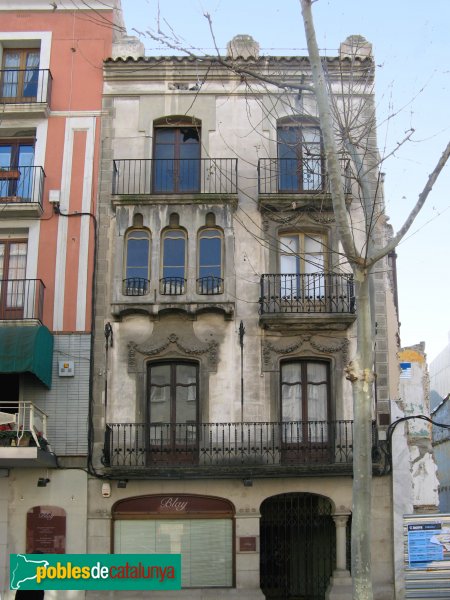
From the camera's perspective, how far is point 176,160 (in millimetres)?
22734

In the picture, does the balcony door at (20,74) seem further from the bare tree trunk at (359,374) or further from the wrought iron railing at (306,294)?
the bare tree trunk at (359,374)

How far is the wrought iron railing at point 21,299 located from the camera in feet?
69.9

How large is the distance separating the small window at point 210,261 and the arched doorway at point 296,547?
5.48 meters

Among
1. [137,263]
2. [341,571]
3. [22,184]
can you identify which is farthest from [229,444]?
[22,184]

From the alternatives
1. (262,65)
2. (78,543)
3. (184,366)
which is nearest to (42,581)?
(78,543)

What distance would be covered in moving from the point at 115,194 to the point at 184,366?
482 cm

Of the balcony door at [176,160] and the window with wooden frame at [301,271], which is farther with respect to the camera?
the balcony door at [176,160]

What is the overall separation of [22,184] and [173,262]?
4560 mm

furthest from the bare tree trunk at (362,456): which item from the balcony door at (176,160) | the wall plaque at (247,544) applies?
the balcony door at (176,160)

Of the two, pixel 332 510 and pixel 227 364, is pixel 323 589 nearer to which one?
pixel 332 510

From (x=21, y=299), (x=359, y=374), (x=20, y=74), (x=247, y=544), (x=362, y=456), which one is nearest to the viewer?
(x=362, y=456)

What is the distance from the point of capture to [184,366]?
70.6ft

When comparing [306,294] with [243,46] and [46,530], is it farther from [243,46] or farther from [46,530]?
[46,530]

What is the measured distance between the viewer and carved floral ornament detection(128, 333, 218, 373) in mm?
21266
